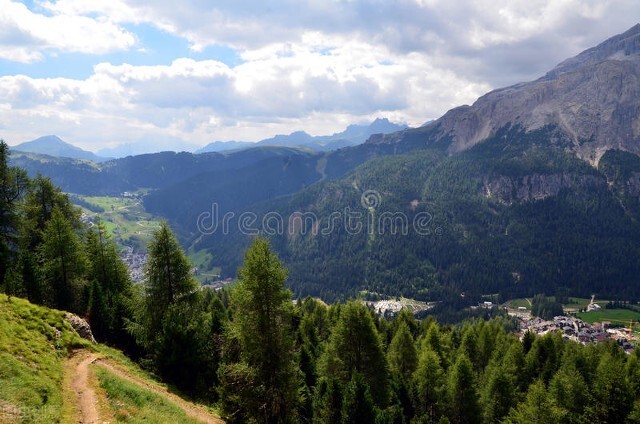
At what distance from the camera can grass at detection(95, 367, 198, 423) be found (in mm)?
25489

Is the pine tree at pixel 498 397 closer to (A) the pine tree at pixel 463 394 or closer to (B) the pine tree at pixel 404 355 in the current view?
(A) the pine tree at pixel 463 394

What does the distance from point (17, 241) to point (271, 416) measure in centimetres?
4545

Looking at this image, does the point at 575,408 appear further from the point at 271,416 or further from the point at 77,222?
the point at 77,222

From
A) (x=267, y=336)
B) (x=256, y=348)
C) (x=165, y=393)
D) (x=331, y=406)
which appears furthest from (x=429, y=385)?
(x=165, y=393)

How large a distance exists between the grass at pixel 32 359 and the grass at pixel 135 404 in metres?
3.08

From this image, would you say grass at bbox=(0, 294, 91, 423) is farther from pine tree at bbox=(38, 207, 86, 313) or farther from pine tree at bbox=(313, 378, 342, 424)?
pine tree at bbox=(313, 378, 342, 424)

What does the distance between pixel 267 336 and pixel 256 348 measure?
118cm

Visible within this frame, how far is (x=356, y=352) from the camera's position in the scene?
4484 cm

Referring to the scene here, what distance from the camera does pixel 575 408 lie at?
175ft

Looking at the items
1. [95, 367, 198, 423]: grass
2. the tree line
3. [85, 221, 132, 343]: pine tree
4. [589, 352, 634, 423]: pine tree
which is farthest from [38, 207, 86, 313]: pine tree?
[589, 352, 634, 423]: pine tree

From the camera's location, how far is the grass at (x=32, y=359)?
20.6 meters

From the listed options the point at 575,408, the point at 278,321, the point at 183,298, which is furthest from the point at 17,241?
the point at 575,408

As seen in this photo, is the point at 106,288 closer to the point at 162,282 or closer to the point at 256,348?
the point at 162,282

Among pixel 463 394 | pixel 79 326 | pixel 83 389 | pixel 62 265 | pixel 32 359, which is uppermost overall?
pixel 62 265
